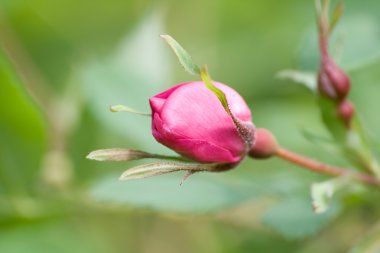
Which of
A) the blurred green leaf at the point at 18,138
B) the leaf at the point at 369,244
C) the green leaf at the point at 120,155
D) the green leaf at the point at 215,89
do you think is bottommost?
the blurred green leaf at the point at 18,138

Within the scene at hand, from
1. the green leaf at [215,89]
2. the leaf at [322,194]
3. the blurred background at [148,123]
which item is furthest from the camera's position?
the blurred background at [148,123]

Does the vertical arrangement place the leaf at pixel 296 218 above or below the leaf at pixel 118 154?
below

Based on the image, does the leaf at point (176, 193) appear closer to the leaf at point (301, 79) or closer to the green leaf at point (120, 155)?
the leaf at point (301, 79)

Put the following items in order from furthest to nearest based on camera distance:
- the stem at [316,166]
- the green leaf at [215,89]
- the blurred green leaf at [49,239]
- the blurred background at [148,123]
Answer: the blurred green leaf at [49,239]
the blurred background at [148,123]
the stem at [316,166]
the green leaf at [215,89]

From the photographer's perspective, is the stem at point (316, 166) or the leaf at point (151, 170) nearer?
the leaf at point (151, 170)

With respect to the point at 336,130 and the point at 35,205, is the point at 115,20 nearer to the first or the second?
the point at 35,205

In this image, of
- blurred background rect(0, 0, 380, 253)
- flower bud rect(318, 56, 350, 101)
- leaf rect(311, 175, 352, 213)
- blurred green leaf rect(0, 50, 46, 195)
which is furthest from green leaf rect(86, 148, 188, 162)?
blurred green leaf rect(0, 50, 46, 195)

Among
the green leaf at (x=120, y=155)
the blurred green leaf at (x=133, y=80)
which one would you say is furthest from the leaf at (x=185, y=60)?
the blurred green leaf at (x=133, y=80)

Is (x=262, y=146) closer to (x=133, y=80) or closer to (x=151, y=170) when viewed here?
(x=151, y=170)

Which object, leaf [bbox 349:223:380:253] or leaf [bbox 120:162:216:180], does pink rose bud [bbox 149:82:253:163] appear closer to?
leaf [bbox 120:162:216:180]
